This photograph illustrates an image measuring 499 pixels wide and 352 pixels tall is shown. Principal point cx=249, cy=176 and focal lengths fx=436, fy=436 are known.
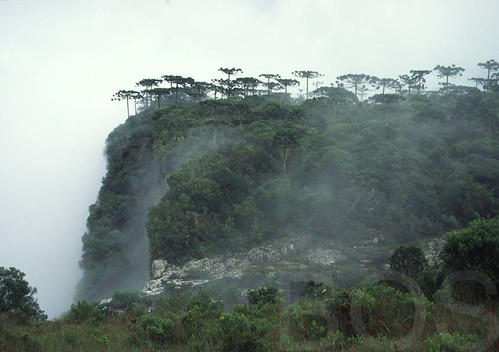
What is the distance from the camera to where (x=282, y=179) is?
41.7 m

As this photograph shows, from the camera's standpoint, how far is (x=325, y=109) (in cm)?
6206

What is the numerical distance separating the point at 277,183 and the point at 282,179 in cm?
89

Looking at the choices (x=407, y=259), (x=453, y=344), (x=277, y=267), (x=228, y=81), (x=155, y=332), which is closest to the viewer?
(x=453, y=344)

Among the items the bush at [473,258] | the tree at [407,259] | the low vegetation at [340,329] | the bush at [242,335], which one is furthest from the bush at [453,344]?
the tree at [407,259]

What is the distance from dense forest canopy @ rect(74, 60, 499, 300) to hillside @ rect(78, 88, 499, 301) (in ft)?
0.40

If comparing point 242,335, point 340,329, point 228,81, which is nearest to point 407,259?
point 340,329

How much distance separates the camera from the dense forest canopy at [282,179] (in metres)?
37.7

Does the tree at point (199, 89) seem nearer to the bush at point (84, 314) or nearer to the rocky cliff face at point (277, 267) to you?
the rocky cliff face at point (277, 267)

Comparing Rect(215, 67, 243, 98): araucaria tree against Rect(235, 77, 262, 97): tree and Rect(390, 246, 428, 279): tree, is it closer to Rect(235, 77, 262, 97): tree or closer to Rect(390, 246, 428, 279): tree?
Rect(235, 77, 262, 97): tree

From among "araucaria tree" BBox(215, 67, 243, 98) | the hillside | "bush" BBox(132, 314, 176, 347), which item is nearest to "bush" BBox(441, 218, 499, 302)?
"bush" BBox(132, 314, 176, 347)

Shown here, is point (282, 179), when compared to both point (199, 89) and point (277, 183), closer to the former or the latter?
point (277, 183)

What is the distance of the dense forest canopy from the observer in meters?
37.7

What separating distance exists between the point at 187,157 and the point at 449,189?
25.8 metres

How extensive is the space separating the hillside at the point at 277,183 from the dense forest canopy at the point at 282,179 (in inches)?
4.8
